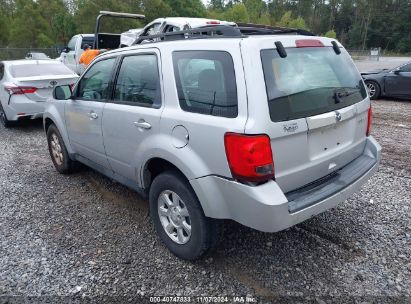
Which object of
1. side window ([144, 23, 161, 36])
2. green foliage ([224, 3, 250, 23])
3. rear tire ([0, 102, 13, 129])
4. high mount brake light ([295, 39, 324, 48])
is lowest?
rear tire ([0, 102, 13, 129])

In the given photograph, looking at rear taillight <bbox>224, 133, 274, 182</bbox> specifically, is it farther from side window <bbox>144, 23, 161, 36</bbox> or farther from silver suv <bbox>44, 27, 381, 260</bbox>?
side window <bbox>144, 23, 161, 36</bbox>

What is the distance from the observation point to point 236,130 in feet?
7.64

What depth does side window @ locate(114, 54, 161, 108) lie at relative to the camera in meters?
3.04

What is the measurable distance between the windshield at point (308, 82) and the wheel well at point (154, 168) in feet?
3.46

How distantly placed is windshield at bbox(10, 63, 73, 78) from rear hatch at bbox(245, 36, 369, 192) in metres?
6.58

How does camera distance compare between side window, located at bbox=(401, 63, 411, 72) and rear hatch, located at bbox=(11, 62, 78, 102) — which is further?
side window, located at bbox=(401, 63, 411, 72)

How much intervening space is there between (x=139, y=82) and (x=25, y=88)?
4979mm

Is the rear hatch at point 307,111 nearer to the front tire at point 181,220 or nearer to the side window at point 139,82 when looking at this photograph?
the front tire at point 181,220

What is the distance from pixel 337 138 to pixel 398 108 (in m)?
7.92

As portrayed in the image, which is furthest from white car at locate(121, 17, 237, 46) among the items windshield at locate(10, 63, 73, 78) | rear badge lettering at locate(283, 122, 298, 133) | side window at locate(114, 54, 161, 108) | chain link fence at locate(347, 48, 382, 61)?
chain link fence at locate(347, 48, 382, 61)

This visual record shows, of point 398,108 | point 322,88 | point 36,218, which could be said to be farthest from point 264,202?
point 398,108

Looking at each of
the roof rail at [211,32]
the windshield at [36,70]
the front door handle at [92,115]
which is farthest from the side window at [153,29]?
the roof rail at [211,32]

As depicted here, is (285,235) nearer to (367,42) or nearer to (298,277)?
(298,277)

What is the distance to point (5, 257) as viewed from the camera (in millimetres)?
3148
